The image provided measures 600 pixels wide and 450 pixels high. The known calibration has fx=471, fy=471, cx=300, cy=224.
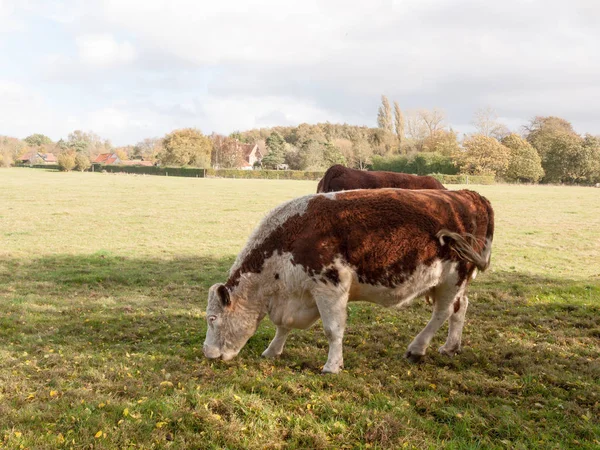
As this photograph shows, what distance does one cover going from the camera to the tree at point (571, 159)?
71625 mm

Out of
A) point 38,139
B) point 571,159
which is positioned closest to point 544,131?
point 571,159

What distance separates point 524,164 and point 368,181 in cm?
7015

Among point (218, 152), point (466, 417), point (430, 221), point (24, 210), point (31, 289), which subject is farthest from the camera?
point (218, 152)

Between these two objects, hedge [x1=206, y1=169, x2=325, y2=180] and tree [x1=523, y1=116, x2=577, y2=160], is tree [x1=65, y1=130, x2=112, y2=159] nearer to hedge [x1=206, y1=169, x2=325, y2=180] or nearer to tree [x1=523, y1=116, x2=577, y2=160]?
hedge [x1=206, y1=169, x2=325, y2=180]

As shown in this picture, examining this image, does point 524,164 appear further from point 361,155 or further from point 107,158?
point 107,158

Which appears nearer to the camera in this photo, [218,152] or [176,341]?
[176,341]

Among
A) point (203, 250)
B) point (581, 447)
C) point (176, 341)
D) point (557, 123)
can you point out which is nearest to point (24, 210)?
point (203, 250)

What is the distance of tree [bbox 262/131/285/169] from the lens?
3856 inches

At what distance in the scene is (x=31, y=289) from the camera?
33.4 feet

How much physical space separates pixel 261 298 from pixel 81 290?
5918mm

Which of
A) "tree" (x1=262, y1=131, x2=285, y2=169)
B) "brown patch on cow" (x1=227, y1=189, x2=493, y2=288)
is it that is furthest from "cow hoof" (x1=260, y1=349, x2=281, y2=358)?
"tree" (x1=262, y1=131, x2=285, y2=169)

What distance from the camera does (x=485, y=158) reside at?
239ft

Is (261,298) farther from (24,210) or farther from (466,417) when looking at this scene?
(24,210)

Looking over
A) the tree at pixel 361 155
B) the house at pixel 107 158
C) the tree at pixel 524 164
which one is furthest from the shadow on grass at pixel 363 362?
the house at pixel 107 158
